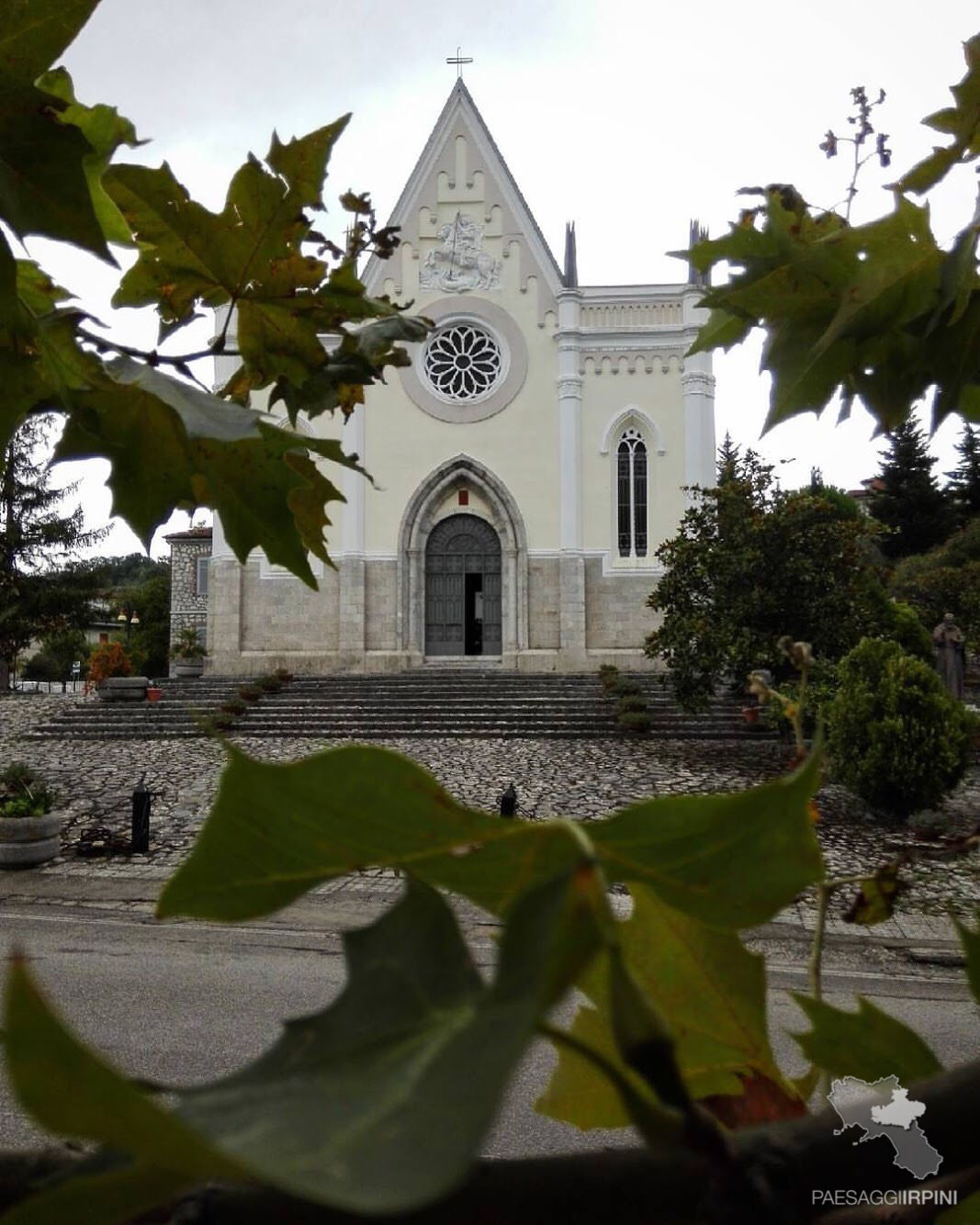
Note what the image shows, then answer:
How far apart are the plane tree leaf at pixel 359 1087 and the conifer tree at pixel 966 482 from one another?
33596mm

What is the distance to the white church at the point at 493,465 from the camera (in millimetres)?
19219

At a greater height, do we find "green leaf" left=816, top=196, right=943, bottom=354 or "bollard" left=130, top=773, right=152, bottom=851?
"green leaf" left=816, top=196, right=943, bottom=354

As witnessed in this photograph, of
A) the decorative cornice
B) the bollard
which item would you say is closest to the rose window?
the decorative cornice

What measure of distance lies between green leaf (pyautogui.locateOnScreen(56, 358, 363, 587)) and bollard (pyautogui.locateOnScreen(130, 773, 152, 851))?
25.3 ft

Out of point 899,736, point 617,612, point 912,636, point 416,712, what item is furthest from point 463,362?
point 899,736

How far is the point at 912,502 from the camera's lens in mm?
31203

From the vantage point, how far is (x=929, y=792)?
8.72 metres

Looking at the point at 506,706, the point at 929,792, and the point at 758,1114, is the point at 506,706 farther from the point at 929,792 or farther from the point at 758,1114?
the point at 758,1114

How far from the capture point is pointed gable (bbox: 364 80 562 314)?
20.2 metres

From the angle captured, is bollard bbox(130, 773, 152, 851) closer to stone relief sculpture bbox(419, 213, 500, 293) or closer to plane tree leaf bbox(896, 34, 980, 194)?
plane tree leaf bbox(896, 34, 980, 194)

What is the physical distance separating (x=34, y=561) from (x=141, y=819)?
68.2 ft

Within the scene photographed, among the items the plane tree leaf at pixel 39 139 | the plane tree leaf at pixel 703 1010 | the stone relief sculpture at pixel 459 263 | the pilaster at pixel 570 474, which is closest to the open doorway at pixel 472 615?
the pilaster at pixel 570 474

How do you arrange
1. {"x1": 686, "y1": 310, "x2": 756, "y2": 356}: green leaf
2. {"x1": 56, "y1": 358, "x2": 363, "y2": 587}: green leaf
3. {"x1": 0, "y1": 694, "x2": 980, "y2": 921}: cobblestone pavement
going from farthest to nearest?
{"x1": 0, "y1": 694, "x2": 980, "y2": 921}: cobblestone pavement < {"x1": 686, "y1": 310, "x2": 756, "y2": 356}: green leaf < {"x1": 56, "y1": 358, "x2": 363, "y2": 587}: green leaf

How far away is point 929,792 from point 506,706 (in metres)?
7.77
